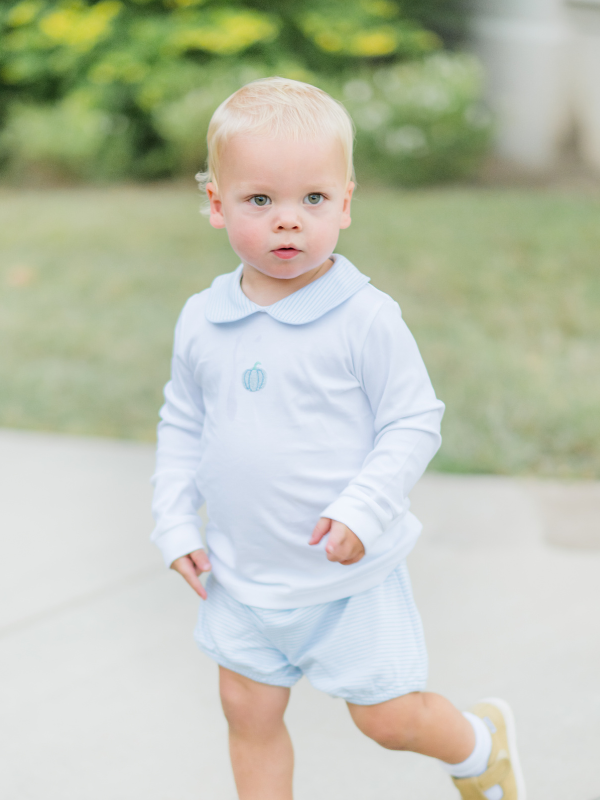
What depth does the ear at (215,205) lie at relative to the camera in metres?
1.69

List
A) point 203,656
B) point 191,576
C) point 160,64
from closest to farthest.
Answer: point 191,576 < point 203,656 < point 160,64

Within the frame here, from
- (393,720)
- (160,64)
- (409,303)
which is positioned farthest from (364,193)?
(393,720)

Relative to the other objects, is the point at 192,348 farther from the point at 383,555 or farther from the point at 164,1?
the point at 164,1

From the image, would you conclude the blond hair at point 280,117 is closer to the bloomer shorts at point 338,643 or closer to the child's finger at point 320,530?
the child's finger at point 320,530

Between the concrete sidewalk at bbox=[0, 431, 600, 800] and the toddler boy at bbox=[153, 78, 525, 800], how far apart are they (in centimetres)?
36

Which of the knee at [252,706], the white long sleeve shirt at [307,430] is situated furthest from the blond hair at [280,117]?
the knee at [252,706]

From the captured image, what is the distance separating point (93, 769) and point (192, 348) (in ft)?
3.31

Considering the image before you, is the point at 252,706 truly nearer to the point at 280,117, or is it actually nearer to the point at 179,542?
the point at 179,542

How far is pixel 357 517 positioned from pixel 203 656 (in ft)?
3.90

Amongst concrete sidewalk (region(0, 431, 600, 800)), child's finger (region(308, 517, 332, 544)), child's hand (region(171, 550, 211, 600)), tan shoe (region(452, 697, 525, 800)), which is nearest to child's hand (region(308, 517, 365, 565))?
child's finger (region(308, 517, 332, 544))

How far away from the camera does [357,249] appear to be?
23.9ft

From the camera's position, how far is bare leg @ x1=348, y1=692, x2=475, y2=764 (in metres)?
1.71

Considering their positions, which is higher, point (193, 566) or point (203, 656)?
point (193, 566)

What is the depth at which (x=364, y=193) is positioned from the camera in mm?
9586
